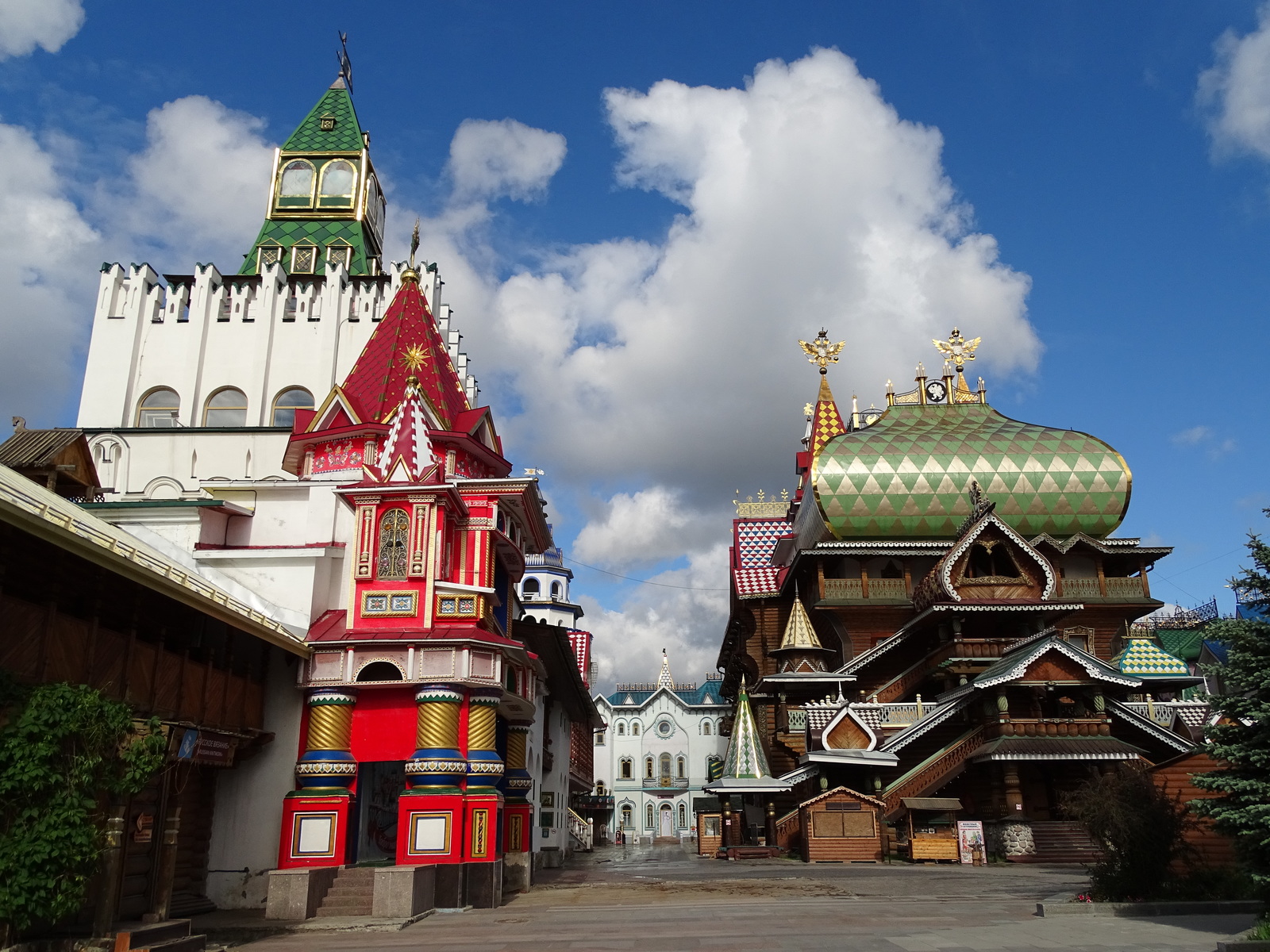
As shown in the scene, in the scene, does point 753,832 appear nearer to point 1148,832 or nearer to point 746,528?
point 746,528

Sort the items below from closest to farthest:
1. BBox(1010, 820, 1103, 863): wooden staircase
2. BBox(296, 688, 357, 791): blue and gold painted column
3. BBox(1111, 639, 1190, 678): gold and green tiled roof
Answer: BBox(296, 688, 357, 791): blue and gold painted column, BBox(1010, 820, 1103, 863): wooden staircase, BBox(1111, 639, 1190, 678): gold and green tiled roof

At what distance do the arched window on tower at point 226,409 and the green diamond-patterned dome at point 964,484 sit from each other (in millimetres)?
20440

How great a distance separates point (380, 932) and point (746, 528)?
37607mm

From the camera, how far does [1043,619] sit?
3200 cm

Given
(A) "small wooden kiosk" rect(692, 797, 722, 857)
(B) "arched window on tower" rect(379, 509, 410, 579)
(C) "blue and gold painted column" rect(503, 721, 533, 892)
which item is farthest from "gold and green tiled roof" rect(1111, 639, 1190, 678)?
(B) "arched window on tower" rect(379, 509, 410, 579)

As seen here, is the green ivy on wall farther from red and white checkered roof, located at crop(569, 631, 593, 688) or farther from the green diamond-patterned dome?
red and white checkered roof, located at crop(569, 631, 593, 688)

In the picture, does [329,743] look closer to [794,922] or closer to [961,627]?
[794,922]

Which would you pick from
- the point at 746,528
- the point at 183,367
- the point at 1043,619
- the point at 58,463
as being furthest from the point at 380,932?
the point at 746,528

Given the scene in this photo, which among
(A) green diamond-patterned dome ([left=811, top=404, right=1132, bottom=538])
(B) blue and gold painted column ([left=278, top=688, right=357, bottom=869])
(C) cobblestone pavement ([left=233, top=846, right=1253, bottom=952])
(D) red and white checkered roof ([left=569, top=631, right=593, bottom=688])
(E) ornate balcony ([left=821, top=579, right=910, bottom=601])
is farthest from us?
(D) red and white checkered roof ([left=569, top=631, right=593, bottom=688])

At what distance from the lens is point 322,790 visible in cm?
1528

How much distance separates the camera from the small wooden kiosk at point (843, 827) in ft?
82.7

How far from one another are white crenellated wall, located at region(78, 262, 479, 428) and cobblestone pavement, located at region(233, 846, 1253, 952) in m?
16.3

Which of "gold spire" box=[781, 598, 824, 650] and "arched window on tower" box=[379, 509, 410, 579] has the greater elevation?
"gold spire" box=[781, 598, 824, 650]

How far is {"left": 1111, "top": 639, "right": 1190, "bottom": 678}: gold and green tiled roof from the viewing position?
110ft
